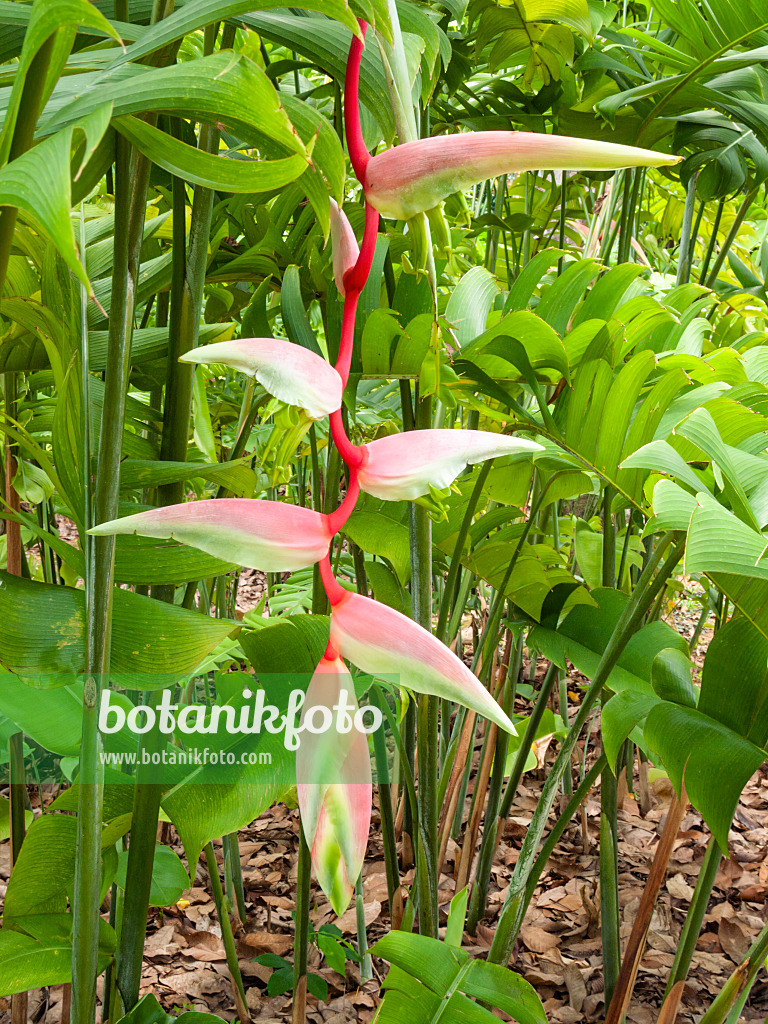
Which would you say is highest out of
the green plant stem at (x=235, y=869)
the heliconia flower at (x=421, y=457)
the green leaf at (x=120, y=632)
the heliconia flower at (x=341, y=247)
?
the heliconia flower at (x=341, y=247)

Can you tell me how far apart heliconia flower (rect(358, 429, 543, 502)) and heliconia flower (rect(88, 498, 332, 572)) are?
0.8 inches

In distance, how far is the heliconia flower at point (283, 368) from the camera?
0.17 m

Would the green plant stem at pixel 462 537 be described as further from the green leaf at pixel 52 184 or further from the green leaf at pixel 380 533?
the green leaf at pixel 52 184

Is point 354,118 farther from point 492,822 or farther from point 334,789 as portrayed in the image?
point 492,822

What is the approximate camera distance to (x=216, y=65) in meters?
0.18

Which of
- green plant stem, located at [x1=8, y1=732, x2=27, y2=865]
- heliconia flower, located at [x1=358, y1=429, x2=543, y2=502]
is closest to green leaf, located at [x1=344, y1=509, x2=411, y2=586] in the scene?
green plant stem, located at [x1=8, y1=732, x2=27, y2=865]

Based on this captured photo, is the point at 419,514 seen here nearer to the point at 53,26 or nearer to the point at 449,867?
the point at 53,26

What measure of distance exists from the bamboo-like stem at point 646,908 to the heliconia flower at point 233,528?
0.59m

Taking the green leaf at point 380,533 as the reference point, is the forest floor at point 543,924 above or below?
below

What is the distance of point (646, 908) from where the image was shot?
676mm

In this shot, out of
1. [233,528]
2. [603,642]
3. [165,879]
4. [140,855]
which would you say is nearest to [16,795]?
[165,879]

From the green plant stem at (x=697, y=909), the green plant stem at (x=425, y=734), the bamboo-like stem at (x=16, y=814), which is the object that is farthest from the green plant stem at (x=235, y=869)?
the green plant stem at (x=697, y=909)

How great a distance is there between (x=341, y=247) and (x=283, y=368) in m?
0.06

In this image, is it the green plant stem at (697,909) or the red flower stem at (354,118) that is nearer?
the red flower stem at (354,118)
